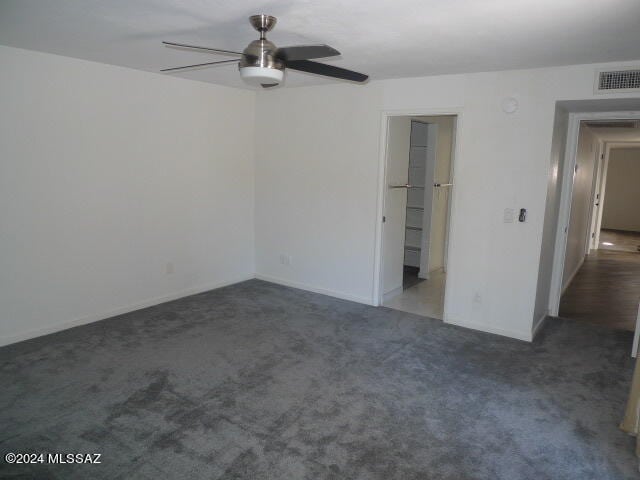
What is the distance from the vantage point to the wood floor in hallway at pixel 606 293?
4.73 meters

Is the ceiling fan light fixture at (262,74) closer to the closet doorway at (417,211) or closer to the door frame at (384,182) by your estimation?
the door frame at (384,182)

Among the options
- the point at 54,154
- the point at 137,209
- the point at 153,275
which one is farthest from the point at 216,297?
the point at 54,154

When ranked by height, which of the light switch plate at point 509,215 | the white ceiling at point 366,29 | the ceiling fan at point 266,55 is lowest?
the light switch plate at point 509,215

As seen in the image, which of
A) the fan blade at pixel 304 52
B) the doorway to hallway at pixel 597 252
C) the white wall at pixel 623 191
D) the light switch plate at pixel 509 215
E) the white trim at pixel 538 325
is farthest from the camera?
the white wall at pixel 623 191

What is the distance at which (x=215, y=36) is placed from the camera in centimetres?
291

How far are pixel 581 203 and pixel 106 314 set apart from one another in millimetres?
6337

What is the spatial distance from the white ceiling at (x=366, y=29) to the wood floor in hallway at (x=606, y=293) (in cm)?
275

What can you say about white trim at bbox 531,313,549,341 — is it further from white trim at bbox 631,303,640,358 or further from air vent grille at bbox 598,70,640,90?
air vent grille at bbox 598,70,640,90

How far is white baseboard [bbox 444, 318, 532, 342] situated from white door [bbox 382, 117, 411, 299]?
938 millimetres

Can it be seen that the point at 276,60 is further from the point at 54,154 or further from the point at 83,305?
the point at 83,305

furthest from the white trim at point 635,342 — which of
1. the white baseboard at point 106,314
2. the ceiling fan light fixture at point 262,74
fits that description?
Answer: the white baseboard at point 106,314

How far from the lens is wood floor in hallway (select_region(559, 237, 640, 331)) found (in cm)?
473

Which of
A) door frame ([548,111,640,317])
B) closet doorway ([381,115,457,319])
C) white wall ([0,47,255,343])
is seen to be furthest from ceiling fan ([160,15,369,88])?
door frame ([548,111,640,317])

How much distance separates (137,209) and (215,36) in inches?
83.1
